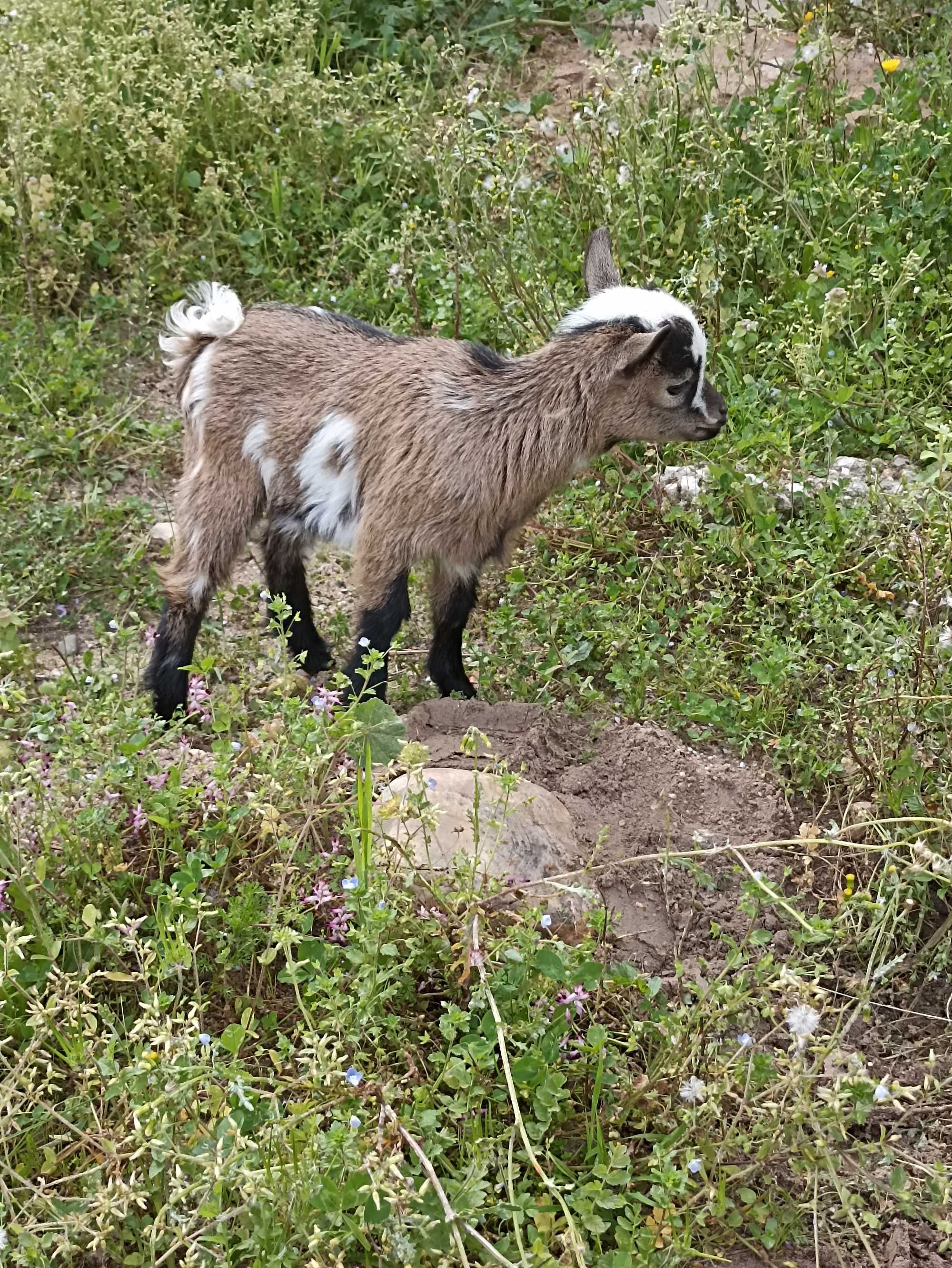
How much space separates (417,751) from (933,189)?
12.9 ft

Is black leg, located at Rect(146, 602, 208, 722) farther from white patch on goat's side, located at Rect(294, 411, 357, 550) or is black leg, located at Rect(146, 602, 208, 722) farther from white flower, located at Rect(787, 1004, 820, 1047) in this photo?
white flower, located at Rect(787, 1004, 820, 1047)

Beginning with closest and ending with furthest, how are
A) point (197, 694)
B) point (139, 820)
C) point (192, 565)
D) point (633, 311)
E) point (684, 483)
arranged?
1. point (139, 820)
2. point (197, 694)
3. point (633, 311)
4. point (192, 565)
5. point (684, 483)

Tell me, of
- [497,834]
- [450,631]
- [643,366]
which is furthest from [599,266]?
[497,834]

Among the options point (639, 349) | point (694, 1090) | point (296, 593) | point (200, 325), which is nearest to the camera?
point (694, 1090)

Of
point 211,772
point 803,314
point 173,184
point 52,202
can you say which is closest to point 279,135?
point 173,184

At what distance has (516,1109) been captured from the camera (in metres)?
2.73

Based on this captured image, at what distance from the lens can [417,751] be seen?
3215mm

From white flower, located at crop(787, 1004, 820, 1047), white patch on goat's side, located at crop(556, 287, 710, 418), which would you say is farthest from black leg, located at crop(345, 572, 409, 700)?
white flower, located at crop(787, 1004, 820, 1047)

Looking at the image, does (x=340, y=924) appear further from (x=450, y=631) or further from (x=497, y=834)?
(x=450, y=631)

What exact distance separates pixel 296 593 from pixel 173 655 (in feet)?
1.74

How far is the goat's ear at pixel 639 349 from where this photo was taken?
4282 mm

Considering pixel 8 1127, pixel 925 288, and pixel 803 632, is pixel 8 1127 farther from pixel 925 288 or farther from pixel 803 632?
pixel 925 288

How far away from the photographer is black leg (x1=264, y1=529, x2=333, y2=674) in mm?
4934

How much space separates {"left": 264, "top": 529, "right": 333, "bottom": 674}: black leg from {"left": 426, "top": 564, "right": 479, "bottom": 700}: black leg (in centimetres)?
47
